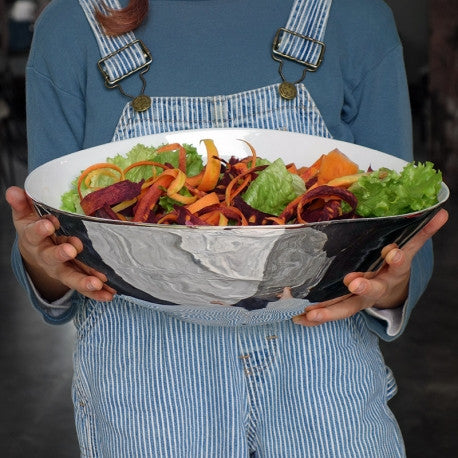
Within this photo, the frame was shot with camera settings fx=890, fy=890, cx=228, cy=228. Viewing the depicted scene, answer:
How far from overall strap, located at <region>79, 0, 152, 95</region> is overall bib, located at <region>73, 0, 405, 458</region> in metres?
0.35

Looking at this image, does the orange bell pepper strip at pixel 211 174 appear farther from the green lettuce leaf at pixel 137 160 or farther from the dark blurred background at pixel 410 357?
the dark blurred background at pixel 410 357

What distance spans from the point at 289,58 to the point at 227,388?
1.70 ft

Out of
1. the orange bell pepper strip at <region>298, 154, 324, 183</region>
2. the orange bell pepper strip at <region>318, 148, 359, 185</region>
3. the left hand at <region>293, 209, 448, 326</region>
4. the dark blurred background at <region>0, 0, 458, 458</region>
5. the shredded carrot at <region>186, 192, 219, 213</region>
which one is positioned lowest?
the dark blurred background at <region>0, 0, 458, 458</region>

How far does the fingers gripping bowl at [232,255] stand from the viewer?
3.07 ft

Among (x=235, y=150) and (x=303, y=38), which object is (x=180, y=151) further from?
(x=303, y=38)

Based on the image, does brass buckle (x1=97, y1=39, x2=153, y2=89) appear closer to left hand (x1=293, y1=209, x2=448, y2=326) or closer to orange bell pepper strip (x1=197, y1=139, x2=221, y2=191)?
orange bell pepper strip (x1=197, y1=139, x2=221, y2=191)

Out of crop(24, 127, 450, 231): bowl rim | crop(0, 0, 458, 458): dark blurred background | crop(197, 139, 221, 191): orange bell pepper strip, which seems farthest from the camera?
crop(0, 0, 458, 458): dark blurred background

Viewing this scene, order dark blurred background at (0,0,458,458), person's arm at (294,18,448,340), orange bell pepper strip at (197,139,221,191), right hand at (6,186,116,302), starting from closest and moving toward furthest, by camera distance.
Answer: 1. right hand at (6,186,116,302)
2. orange bell pepper strip at (197,139,221,191)
3. person's arm at (294,18,448,340)
4. dark blurred background at (0,0,458,458)

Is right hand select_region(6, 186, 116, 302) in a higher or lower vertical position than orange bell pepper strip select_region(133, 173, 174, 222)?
lower

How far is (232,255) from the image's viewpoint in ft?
3.11

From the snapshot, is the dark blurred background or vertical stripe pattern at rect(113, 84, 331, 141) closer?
vertical stripe pattern at rect(113, 84, 331, 141)

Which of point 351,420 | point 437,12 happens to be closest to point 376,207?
point 351,420

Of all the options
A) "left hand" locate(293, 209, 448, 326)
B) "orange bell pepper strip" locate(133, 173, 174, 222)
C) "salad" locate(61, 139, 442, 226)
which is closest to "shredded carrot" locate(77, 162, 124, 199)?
"salad" locate(61, 139, 442, 226)

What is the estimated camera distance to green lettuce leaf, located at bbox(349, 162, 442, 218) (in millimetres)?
1060
